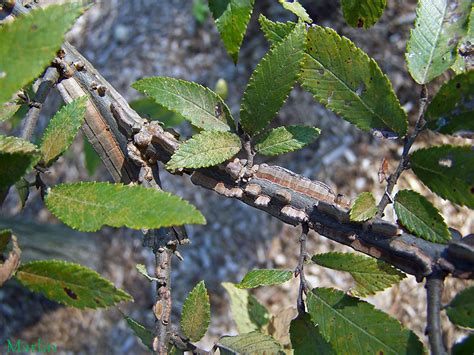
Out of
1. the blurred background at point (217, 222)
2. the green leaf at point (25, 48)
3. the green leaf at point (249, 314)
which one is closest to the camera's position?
the green leaf at point (25, 48)

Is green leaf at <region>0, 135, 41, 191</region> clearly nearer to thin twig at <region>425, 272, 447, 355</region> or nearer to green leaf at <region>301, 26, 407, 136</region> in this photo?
green leaf at <region>301, 26, 407, 136</region>

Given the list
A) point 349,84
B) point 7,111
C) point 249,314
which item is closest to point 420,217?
point 349,84

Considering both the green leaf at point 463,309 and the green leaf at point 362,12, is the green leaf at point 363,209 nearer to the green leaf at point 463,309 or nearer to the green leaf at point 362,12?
the green leaf at point 463,309

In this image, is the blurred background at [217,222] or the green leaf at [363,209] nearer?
the green leaf at [363,209]

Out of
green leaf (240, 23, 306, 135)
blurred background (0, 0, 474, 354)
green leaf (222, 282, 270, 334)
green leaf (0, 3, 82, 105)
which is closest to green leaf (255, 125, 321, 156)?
green leaf (240, 23, 306, 135)

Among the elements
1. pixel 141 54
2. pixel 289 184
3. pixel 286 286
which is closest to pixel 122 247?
pixel 286 286

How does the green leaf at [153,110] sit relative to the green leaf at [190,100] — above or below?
below

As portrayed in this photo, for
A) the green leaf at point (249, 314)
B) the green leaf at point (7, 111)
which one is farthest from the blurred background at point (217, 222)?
the green leaf at point (7, 111)

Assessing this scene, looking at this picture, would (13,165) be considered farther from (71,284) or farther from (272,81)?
(272,81)
